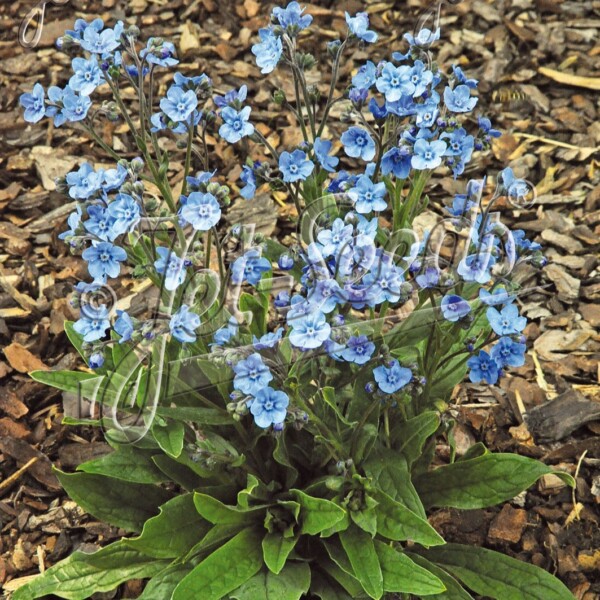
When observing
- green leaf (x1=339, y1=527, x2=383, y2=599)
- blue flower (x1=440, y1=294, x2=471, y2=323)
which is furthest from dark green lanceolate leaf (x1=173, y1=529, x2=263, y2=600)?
blue flower (x1=440, y1=294, x2=471, y2=323)

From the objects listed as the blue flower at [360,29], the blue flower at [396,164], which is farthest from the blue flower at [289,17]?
the blue flower at [396,164]

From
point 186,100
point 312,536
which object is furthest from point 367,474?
point 186,100

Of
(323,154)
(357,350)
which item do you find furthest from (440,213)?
(357,350)

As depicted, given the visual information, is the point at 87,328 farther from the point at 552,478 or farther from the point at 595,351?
the point at 595,351

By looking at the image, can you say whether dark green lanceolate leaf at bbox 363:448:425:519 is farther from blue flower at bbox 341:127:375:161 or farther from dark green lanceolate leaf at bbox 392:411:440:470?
blue flower at bbox 341:127:375:161

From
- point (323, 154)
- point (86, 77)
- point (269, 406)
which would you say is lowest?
point (269, 406)

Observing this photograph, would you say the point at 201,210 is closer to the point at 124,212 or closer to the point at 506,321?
the point at 124,212
